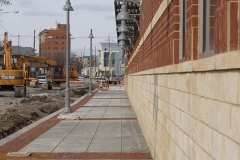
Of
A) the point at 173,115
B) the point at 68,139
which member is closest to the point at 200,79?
the point at 173,115

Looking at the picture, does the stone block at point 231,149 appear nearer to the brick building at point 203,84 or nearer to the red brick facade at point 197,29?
the brick building at point 203,84

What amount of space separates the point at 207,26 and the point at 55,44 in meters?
131

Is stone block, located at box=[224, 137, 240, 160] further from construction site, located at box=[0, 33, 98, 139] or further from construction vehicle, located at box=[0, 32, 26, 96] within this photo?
construction vehicle, located at box=[0, 32, 26, 96]

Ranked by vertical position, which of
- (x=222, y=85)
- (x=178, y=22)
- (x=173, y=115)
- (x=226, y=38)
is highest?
(x=178, y=22)

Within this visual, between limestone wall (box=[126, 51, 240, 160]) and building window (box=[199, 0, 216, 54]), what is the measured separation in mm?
182

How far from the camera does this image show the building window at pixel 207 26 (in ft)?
11.9

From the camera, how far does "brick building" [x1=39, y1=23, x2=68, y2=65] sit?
122062mm

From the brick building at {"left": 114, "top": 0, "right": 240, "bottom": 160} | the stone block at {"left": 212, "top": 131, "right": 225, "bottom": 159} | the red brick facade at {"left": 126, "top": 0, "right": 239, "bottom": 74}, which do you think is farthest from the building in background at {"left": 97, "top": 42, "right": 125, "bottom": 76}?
the stone block at {"left": 212, "top": 131, "right": 225, "bottom": 159}

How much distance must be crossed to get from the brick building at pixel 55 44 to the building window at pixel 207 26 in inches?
4632

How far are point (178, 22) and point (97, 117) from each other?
39.8ft

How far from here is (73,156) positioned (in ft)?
29.9

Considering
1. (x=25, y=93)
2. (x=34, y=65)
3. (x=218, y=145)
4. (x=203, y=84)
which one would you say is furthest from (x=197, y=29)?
(x=34, y=65)

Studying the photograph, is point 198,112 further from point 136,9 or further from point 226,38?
point 136,9

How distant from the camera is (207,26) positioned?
12.3 feet
